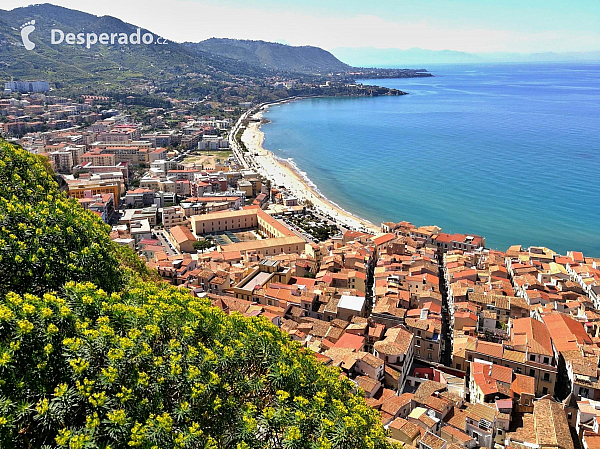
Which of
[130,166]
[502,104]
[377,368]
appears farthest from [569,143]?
[377,368]

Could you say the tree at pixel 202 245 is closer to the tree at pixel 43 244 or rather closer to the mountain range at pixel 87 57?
the tree at pixel 43 244

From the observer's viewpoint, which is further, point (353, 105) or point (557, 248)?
point (353, 105)

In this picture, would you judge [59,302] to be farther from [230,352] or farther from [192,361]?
[230,352]

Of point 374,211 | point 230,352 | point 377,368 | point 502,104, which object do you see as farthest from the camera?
point 502,104

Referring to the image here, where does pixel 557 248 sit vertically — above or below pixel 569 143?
below

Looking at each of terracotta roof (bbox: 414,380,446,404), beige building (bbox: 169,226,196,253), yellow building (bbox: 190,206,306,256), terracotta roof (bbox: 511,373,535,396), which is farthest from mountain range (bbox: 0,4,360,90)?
terracotta roof (bbox: 511,373,535,396)

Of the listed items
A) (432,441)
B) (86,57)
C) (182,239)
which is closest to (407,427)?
(432,441)

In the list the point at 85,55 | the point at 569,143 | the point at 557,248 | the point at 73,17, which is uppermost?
the point at 73,17
